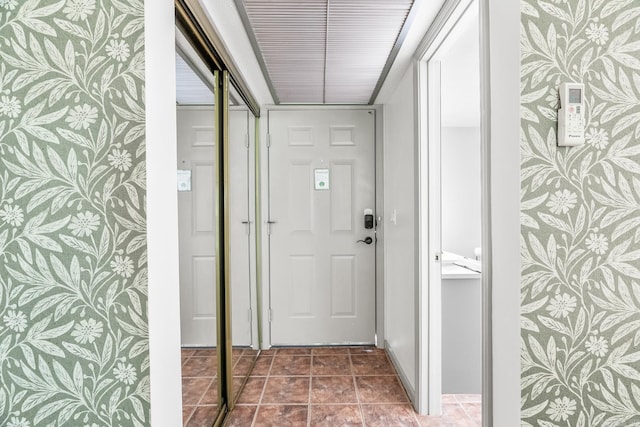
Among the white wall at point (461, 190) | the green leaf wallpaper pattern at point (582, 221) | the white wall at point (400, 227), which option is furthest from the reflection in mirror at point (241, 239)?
the white wall at point (461, 190)

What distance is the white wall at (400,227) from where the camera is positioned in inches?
89.2

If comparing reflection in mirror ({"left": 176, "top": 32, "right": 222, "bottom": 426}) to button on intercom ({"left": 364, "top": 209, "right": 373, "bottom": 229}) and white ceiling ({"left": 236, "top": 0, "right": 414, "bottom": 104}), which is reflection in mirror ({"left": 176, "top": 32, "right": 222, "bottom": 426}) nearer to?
white ceiling ({"left": 236, "top": 0, "right": 414, "bottom": 104})

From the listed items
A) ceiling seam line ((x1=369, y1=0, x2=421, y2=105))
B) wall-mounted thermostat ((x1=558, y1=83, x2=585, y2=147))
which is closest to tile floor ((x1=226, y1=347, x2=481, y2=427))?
wall-mounted thermostat ((x1=558, y1=83, x2=585, y2=147))

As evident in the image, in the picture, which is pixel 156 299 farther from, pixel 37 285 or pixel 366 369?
pixel 366 369

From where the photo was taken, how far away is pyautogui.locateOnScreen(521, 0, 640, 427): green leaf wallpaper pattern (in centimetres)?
104

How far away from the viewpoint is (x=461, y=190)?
12.6 ft

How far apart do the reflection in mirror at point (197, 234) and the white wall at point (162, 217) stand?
34cm

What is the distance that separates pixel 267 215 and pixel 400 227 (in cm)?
123

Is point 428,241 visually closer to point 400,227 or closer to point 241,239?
point 400,227

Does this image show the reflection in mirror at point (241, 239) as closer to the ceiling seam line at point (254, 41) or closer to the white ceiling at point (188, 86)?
the ceiling seam line at point (254, 41)

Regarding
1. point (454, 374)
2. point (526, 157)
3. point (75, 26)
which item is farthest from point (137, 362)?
point (454, 374)

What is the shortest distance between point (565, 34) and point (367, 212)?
2.23 meters

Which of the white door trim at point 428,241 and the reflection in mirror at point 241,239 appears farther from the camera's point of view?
the reflection in mirror at point 241,239

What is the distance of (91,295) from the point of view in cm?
102
